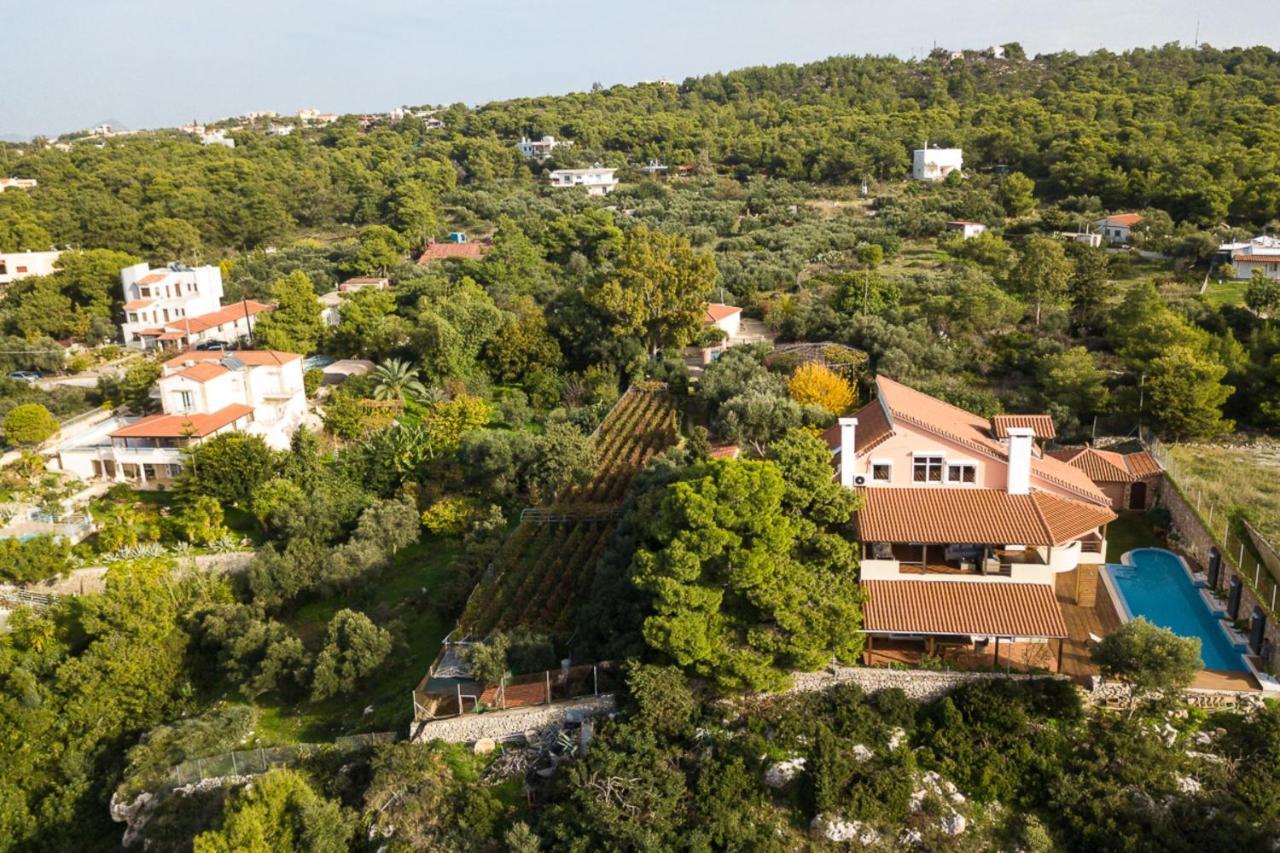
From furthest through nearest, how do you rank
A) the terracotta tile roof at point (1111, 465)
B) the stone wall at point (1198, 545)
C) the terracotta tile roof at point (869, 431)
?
the terracotta tile roof at point (1111, 465) < the terracotta tile roof at point (869, 431) < the stone wall at point (1198, 545)

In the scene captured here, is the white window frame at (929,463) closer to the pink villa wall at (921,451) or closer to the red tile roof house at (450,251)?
Answer: the pink villa wall at (921,451)

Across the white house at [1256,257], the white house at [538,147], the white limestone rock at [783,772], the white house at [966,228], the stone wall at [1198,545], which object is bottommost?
the white limestone rock at [783,772]

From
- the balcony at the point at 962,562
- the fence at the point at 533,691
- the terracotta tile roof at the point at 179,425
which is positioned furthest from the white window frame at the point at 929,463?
the terracotta tile roof at the point at 179,425

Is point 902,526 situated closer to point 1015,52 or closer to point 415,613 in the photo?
point 415,613

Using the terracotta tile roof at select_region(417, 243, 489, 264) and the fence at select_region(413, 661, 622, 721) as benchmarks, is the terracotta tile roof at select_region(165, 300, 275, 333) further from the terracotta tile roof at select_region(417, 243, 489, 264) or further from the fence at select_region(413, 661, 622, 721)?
the fence at select_region(413, 661, 622, 721)

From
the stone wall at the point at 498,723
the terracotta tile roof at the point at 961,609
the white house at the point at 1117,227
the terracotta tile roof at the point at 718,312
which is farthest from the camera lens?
the white house at the point at 1117,227

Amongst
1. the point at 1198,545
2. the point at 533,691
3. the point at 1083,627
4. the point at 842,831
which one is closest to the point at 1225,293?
the point at 1198,545

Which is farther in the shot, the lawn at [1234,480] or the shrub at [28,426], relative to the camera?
the shrub at [28,426]
